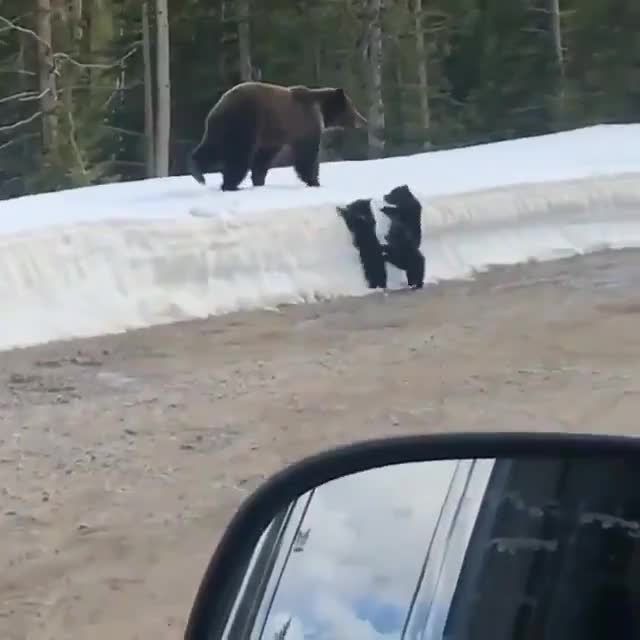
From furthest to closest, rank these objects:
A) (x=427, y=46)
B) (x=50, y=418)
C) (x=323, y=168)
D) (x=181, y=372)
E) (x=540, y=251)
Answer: (x=427, y=46), (x=323, y=168), (x=540, y=251), (x=181, y=372), (x=50, y=418)

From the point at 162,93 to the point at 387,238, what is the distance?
348 inches

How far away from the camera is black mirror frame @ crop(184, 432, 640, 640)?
1.29 m

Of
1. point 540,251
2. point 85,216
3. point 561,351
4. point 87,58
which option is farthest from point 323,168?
point 87,58

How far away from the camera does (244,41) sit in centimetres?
1675

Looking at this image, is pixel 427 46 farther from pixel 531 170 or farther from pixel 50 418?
pixel 50 418

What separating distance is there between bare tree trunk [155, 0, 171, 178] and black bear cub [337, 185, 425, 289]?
8179mm

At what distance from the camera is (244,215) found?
23.2 ft

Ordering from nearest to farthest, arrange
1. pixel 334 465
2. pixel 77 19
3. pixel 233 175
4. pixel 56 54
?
pixel 334 465, pixel 233 175, pixel 56 54, pixel 77 19

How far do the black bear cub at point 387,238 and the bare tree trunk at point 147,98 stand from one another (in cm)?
915

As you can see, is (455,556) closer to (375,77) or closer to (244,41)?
(375,77)

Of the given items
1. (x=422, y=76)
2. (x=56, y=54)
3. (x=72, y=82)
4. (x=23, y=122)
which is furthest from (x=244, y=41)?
(x=23, y=122)

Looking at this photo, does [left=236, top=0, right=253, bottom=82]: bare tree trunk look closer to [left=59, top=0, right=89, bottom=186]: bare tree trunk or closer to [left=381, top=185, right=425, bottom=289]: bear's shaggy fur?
[left=59, top=0, right=89, bottom=186]: bare tree trunk

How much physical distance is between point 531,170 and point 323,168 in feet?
5.47

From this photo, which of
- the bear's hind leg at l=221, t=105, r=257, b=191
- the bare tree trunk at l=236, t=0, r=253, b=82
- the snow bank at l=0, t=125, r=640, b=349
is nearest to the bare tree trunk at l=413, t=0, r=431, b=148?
the bare tree trunk at l=236, t=0, r=253, b=82
